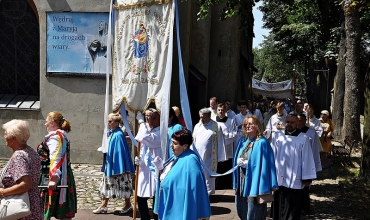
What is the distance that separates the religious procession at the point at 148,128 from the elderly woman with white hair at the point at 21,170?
1cm

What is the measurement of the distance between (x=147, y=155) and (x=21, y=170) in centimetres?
303

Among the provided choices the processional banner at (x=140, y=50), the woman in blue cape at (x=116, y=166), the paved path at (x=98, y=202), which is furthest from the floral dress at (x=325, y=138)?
the processional banner at (x=140, y=50)

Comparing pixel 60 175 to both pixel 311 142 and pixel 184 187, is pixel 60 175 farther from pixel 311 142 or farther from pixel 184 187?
pixel 311 142

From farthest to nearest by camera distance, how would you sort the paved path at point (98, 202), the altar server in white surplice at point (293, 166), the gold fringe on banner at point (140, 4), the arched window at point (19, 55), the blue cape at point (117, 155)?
1. the arched window at point (19, 55)
2. the paved path at point (98, 202)
3. the blue cape at point (117, 155)
4. the altar server in white surplice at point (293, 166)
5. the gold fringe on banner at point (140, 4)

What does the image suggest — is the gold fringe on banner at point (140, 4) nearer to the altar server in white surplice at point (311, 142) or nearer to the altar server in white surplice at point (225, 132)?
the altar server in white surplice at point (311, 142)

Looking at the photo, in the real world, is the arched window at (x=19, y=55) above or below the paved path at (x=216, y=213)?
above

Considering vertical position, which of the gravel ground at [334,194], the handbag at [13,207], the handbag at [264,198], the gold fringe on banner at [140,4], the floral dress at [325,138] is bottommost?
the gravel ground at [334,194]

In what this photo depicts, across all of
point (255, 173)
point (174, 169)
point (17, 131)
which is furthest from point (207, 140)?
point (17, 131)

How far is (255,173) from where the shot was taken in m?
6.23

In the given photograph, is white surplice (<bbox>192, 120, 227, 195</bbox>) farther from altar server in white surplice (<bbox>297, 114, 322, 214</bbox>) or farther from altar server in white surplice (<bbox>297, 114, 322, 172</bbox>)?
altar server in white surplice (<bbox>297, 114, 322, 172</bbox>)

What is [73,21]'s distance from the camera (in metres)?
13.6

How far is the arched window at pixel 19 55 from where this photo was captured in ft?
47.5

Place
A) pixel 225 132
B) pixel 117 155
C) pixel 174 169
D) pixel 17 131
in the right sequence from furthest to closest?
pixel 225 132 < pixel 117 155 < pixel 174 169 < pixel 17 131

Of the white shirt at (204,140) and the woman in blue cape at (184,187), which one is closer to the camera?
the woman in blue cape at (184,187)
